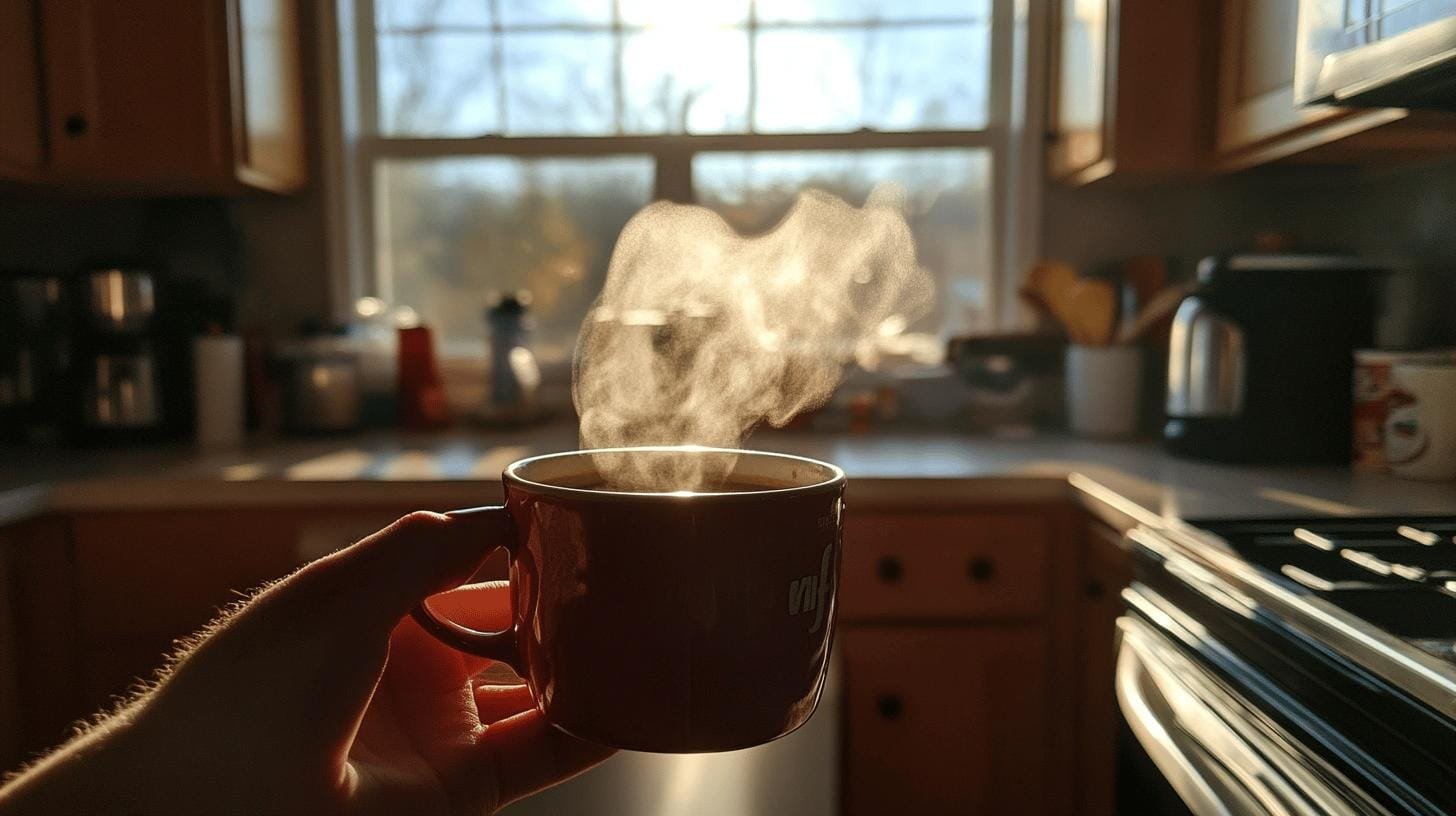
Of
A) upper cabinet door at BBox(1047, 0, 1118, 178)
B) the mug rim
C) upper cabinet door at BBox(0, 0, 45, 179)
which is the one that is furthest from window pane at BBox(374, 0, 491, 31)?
the mug rim

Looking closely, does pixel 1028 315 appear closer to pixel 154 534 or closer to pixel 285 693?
pixel 154 534

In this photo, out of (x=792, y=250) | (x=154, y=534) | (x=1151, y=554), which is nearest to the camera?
(x=1151, y=554)

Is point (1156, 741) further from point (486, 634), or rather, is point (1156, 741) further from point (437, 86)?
point (437, 86)

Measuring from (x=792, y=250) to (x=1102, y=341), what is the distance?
68 centimetres

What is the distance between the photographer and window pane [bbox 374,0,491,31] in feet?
7.62

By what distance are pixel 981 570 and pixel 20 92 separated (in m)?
1.92

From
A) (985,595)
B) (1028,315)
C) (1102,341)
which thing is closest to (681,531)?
(985,595)

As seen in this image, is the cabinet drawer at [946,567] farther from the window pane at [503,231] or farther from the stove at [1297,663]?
the window pane at [503,231]

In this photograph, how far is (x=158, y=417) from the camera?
1892 millimetres

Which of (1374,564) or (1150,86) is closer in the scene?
(1374,564)

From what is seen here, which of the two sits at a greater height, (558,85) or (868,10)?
(868,10)

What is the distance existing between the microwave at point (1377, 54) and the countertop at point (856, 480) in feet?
1.58

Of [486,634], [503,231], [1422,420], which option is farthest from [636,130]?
[486,634]

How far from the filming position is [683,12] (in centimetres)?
229
